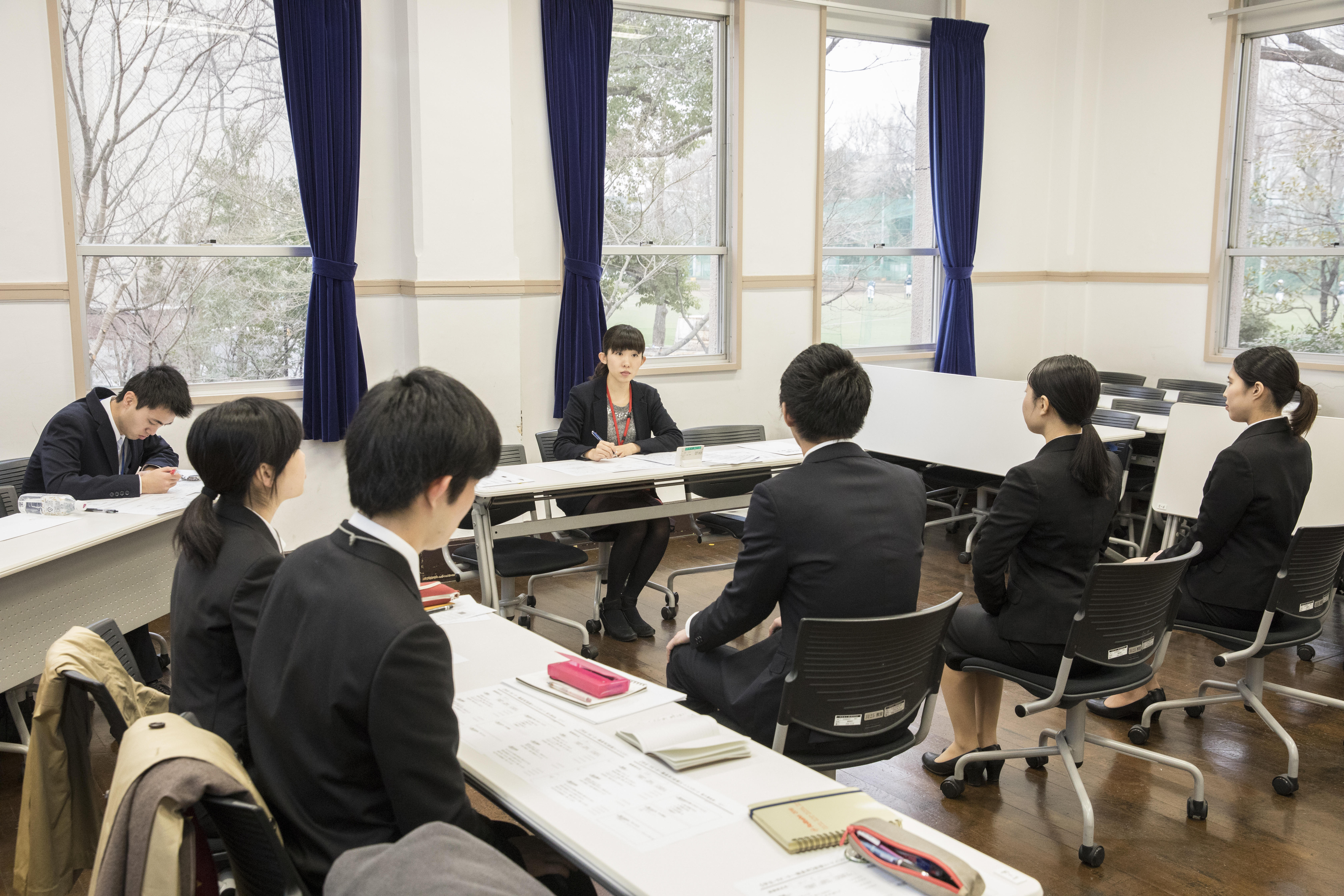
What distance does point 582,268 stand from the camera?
634 centimetres

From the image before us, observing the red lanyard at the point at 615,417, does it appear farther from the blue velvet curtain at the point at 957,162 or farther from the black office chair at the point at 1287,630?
the blue velvet curtain at the point at 957,162

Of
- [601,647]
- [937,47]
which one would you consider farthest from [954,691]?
[937,47]

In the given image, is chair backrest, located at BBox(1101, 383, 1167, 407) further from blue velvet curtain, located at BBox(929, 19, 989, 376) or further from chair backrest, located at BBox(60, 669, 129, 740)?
chair backrest, located at BBox(60, 669, 129, 740)

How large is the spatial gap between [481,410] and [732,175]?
5.61 meters

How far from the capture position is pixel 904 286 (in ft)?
26.5

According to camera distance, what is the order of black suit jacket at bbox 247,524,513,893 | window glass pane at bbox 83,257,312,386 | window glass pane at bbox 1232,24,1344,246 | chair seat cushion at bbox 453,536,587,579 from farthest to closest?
window glass pane at bbox 1232,24,1344,246, window glass pane at bbox 83,257,312,386, chair seat cushion at bbox 453,536,587,579, black suit jacket at bbox 247,524,513,893

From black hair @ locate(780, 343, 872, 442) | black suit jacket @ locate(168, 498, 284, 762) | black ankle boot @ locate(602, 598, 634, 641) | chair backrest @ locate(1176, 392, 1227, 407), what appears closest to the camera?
black suit jacket @ locate(168, 498, 284, 762)

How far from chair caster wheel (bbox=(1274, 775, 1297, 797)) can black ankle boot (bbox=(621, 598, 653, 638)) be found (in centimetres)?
250

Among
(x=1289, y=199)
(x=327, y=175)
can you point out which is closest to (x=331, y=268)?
(x=327, y=175)

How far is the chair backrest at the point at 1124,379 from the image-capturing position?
297 inches

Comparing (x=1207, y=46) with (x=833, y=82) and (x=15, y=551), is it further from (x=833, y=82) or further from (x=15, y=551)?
(x=15, y=551)

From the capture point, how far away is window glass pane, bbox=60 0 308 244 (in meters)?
5.22

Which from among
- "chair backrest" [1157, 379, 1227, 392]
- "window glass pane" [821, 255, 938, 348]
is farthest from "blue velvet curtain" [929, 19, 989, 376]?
"chair backrest" [1157, 379, 1227, 392]

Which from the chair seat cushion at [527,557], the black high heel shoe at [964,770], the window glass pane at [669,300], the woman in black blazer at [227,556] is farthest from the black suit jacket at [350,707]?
the window glass pane at [669,300]
